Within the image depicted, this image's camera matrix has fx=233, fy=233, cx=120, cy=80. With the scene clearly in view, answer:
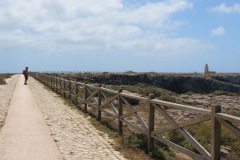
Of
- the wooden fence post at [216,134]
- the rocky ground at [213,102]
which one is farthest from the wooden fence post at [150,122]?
the rocky ground at [213,102]

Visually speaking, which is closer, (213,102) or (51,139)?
(51,139)

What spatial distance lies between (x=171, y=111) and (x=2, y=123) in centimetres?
883

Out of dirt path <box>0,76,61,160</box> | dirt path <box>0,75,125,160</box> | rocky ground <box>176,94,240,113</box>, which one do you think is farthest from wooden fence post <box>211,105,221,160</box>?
rocky ground <box>176,94,240,113</box>

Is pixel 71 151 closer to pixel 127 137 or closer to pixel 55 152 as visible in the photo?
pixel 55 152

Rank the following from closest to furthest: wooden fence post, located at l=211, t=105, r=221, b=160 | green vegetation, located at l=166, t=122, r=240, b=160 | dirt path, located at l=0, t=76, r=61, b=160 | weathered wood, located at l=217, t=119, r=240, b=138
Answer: weathered wood, located at l=217, t=119, r=240, b=138 → wooden fence post, located at l=211, t=105, r=221, b=160 → dirt path, located at l=0, t=76, r=61, b=160 → green vegetation, located at l=166, t=122, r=240, b=160

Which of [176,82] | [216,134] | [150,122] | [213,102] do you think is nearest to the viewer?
[216,134]

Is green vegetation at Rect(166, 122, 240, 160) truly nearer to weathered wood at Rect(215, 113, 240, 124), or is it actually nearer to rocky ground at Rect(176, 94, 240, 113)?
weathered wood at Rect(215, 113, 240, 124)

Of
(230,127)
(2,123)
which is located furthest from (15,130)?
(230,127)

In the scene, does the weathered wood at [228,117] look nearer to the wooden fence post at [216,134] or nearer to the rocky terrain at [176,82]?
the wooden fence post at [216,134]

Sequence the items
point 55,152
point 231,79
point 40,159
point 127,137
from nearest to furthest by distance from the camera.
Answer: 1. point 40,159
2. point 55,152
3. point 127,137
4. point 231,79

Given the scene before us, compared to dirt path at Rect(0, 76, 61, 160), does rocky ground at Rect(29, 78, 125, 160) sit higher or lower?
lower

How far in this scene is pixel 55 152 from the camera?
18.5 feet

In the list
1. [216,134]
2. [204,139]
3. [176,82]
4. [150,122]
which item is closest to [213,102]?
[204,139]

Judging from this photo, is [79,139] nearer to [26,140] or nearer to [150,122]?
[26,140]
